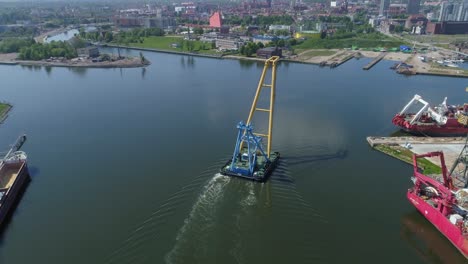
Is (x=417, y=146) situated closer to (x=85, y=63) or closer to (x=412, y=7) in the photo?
(x=85, y=63)

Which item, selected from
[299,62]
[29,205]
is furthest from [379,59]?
[29,205]

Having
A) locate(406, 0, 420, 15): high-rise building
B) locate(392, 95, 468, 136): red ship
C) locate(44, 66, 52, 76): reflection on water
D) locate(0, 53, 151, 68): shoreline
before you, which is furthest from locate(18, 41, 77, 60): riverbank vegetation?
locate(406, 0, 420, 15): high-rise building

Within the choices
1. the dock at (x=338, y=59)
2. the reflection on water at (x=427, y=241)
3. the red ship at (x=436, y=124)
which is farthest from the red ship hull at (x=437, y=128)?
the dock at (x=338, y=59)

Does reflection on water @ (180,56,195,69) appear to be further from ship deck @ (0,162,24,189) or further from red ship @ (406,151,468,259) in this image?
red ship @ (406,151,468,259)

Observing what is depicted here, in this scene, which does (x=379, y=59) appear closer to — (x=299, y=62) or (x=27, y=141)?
(x=299, y=62)

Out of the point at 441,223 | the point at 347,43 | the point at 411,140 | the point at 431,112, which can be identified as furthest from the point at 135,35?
the point at 441,223
